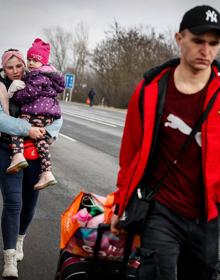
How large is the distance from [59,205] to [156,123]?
4.47m

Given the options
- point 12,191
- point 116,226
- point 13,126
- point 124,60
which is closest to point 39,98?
point 13,126

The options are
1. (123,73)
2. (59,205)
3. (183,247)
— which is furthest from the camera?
(123,73)

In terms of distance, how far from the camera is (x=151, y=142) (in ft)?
9.10

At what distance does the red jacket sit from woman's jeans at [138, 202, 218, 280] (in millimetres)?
123

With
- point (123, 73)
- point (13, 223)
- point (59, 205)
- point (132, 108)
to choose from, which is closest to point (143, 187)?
point (132, 108)

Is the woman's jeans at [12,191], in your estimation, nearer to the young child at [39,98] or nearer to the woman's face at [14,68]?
the young child at [39,98]

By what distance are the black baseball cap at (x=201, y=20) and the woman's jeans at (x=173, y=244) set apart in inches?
36.7

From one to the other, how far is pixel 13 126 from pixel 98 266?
1410mm

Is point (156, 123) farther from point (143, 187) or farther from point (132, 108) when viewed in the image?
point (143, 187)

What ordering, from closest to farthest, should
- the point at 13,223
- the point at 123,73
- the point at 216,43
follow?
1. the point at 216,43
2. the point at 13,223
3. the point at 123,73

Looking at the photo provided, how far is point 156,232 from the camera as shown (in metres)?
2.82

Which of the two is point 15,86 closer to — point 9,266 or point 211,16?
point 9,266

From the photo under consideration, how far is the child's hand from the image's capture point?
166 inches

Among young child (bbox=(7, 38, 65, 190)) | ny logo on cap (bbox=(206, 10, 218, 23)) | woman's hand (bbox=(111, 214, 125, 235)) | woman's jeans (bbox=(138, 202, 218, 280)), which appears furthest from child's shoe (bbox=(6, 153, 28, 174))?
ny logo on cap (bbox=(206, 10, 218, 23))
